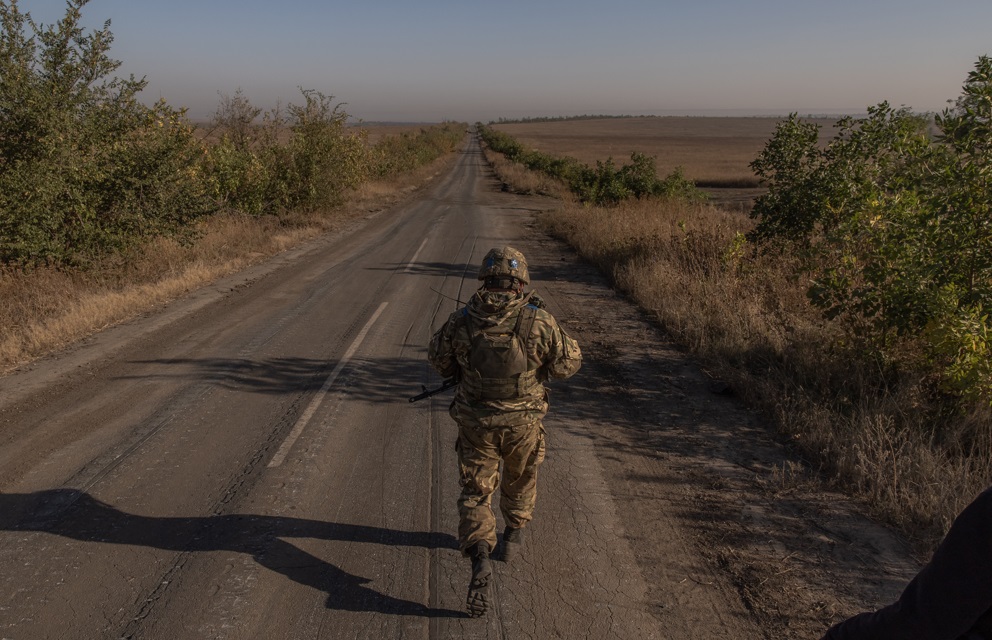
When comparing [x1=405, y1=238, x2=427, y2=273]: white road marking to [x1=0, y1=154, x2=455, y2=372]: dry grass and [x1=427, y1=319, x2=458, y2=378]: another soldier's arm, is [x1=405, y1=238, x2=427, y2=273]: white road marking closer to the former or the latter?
[x1=0, y1=154, x2=455, y2=372]: dry grass

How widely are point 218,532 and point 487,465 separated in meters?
1.94

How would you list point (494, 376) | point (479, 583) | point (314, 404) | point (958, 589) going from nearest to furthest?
point (958, 589), point (479, 583), point (494, 376), point (314, 404)

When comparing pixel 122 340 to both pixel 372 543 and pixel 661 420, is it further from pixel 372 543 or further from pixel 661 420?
pixel 661 420

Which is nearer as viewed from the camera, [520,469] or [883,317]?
[520,469]

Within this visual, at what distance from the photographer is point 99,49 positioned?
10.3m

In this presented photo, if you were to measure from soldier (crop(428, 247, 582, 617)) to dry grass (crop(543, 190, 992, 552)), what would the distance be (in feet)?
8.35

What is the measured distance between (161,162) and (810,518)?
12.1 meters

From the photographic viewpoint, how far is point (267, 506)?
4.39 metres

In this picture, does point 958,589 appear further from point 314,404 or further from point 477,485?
point 314,404

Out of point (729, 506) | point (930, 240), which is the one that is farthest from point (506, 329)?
point (930, 240)

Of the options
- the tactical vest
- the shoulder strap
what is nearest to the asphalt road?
the tactical vest

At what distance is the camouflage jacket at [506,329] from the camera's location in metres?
3.41

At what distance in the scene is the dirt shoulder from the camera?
347cm

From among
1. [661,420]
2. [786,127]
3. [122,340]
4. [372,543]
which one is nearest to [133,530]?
[372,543]
